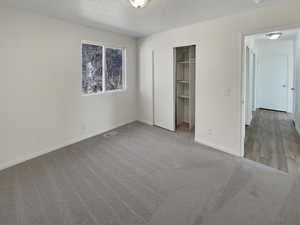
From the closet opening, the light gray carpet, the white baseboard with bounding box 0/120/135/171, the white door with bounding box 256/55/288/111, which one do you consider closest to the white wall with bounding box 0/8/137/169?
the white baseboard with bounding box 0/120/135/171

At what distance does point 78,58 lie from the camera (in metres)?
4.09

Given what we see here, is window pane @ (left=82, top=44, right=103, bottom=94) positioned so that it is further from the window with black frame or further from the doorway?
the doorway

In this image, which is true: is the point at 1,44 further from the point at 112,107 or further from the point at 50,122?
the point at 112,107

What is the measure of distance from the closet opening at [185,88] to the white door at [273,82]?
3.81 metres

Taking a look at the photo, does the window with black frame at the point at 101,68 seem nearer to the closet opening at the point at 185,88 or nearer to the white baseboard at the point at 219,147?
the closet opening at the point at 185,88

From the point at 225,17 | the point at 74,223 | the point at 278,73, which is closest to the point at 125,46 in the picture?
the point at 225,17

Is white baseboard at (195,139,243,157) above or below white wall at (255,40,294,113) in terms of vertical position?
below

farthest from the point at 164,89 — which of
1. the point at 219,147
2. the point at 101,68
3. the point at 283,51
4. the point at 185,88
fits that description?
the point at 283,51

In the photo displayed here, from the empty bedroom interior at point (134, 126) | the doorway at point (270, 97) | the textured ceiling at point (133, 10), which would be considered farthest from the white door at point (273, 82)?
the textured ceiling at point (133, 10)

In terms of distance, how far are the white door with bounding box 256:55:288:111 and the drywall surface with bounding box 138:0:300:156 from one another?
15.6 ft

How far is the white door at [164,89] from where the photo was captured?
486cm

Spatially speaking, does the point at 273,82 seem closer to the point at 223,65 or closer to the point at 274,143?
the point at 274,143

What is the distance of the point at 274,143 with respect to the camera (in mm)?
4070

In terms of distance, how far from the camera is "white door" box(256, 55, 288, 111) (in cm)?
707
